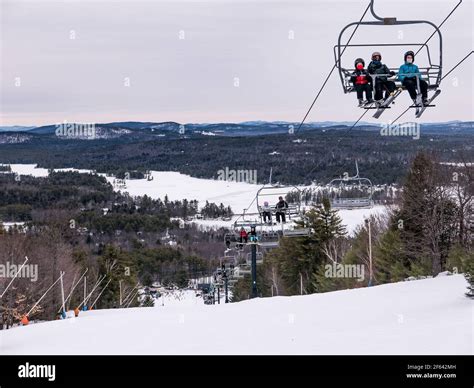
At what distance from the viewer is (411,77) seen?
12.5 m

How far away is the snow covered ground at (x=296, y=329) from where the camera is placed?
12922 mm

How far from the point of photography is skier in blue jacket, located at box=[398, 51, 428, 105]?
1243 centimetres

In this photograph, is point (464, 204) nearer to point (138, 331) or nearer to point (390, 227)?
point (390, 227)

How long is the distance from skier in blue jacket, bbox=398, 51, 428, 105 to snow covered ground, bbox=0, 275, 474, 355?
14.0 ft

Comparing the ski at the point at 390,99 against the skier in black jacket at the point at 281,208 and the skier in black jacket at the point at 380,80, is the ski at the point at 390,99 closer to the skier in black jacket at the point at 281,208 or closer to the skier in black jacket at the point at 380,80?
the skier in black jacket at the point at 380,80

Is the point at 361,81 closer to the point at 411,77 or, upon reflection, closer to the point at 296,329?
the point at 411,77

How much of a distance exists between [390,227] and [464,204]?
21.6 ft

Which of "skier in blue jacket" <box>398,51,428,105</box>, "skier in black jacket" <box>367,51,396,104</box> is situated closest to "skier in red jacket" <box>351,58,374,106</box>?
"skier in black jacket" <box>367,51,396,104</box>

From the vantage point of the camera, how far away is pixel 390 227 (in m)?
40.5

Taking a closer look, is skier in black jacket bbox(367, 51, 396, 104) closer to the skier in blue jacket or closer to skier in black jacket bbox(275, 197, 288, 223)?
the skier in blue jacket

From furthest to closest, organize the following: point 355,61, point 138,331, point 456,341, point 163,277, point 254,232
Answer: point 163,277 < point 254,232 < point 138,331 < point 355,61 < point 456,341

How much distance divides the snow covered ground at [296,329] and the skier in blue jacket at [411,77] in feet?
14.0

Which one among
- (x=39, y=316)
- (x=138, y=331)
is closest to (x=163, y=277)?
(x=39, y=316)

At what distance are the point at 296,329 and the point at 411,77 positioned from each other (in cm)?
645
